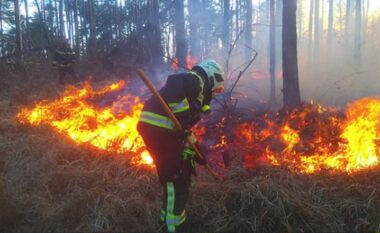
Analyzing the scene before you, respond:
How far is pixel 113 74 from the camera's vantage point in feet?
60.9

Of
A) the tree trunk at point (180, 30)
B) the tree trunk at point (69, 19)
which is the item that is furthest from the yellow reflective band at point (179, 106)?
the tree trunk at point (69, 19)

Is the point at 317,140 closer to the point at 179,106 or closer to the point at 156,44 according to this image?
the point at 179,106

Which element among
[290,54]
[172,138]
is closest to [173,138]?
[172,138]

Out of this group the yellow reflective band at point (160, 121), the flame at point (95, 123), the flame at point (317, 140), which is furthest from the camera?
the flame at point (95, 123)

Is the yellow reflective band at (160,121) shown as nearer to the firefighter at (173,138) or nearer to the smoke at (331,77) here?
the firefighter at (173,138)

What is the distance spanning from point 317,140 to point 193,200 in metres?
3.39

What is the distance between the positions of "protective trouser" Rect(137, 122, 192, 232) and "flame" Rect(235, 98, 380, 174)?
244cm

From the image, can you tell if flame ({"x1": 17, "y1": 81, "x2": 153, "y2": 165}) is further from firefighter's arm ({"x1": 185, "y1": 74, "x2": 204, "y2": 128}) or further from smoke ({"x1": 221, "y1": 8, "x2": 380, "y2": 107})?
smoke ({"x1": 221, "y1": 8, "x2": 380, "y2": 107})

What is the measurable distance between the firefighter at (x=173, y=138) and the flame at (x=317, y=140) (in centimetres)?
243

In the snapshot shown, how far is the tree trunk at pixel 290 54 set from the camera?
30.4 feet

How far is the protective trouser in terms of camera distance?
4004 mm

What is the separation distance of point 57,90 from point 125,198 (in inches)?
391

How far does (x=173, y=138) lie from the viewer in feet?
13.3

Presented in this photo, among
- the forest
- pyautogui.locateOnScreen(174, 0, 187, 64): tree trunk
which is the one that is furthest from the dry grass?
pyautogui.locateOnScreen(174, 0, 187, 64): tree trunk
